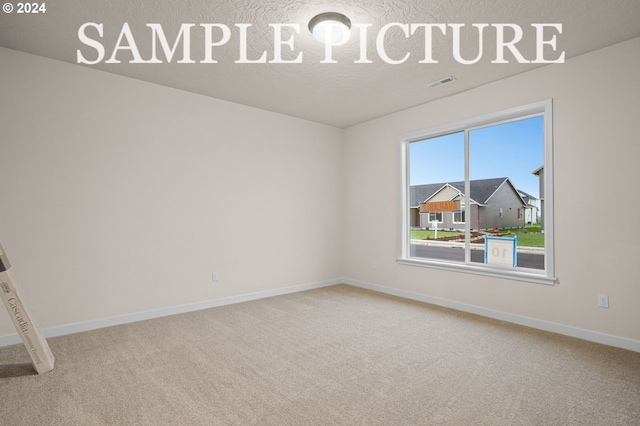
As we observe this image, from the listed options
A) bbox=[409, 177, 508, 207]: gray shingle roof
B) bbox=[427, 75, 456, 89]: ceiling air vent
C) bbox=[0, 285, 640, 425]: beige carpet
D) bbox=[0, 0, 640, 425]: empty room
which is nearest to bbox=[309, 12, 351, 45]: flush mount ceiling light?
bbox=[0, 0, 640, 425]: empty room

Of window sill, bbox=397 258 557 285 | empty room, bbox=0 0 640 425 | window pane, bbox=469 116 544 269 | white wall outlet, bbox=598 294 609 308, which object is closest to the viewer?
empty room, bbox=0 0 640 425

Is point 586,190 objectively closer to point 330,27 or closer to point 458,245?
point 458,245

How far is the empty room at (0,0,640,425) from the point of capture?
231cm

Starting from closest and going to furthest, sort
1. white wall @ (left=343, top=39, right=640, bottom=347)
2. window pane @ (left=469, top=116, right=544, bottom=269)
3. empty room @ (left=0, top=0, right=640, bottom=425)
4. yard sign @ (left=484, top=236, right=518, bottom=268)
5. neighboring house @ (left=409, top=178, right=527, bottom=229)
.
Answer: empty room @ (left=0, top=0, right=640, bottom=425), white wall @ (left=343, top=39, right=640, bottom=347), window pane @ (left=469, top=116, right=544, bottom=269), yard sign @ (left=484, top=236, right=518, bottom=268), neighboring house @ (left=409, top=178, right=527, bottom=229)

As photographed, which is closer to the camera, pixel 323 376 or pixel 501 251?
pixel 323 376

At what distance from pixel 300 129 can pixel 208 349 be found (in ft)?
11.9

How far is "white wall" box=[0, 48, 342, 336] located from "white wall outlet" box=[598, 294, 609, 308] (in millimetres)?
3660

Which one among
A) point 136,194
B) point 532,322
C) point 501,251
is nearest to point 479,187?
point 501,251

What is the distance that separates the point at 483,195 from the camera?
427cm

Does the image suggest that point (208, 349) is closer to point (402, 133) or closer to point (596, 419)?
point (596, 419)

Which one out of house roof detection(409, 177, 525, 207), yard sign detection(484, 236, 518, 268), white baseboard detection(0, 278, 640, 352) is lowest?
white baseboard detection(0, 278, 640, 352)

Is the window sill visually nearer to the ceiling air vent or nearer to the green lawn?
the green lawn

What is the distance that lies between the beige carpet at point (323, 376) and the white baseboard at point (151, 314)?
0.40ft

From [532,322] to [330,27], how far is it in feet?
11.7
